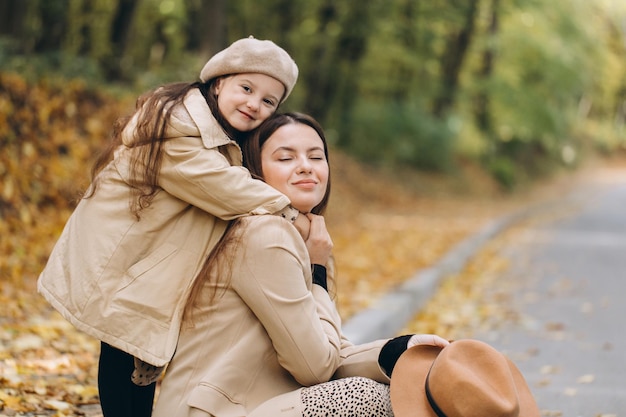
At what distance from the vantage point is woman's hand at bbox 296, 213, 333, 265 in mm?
3248

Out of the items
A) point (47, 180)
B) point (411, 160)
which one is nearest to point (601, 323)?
point (47, 180)

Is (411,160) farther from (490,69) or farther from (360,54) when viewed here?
(490,69)

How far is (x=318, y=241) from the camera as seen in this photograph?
3.25m

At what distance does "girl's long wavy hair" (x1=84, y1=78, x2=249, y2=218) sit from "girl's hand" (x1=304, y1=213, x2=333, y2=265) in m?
0.49

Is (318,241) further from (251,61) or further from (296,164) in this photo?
(251,61)

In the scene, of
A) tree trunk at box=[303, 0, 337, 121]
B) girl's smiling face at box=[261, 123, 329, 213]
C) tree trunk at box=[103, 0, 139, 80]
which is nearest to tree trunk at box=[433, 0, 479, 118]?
tree trunk at box=[303, 0, 337, 121]

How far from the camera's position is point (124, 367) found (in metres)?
3.34

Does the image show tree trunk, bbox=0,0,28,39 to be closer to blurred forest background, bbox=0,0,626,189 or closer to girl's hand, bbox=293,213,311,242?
blurred forest background, bbox=0,0,626,189

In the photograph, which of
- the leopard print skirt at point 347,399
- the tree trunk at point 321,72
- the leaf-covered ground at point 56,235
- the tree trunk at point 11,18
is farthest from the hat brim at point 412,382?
the tree trunk at point 321,72

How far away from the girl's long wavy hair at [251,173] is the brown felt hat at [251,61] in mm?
189

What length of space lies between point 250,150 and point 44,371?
2.30 metres

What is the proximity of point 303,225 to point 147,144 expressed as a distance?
681 millimetres

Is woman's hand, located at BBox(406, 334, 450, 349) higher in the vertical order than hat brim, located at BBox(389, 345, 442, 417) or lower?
higher

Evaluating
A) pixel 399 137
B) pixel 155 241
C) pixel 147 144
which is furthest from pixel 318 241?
pixel 399 137
